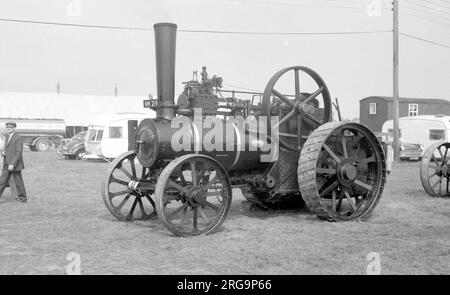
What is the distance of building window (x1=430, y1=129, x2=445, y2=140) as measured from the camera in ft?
83.8

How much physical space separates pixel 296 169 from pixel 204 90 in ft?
6.14

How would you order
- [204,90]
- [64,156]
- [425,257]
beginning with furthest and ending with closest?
[64,156] < [204,90] < [425,257]

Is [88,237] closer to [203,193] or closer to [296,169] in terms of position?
[203,193]

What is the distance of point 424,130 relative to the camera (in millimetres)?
26516

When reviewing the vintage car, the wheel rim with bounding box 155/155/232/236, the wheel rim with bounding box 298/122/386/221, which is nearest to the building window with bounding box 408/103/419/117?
the vintage car

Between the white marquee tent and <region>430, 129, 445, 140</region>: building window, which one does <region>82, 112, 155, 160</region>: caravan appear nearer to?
<region>430, 129, 445, 140</region>: building window

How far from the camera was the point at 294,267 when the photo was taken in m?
5.23

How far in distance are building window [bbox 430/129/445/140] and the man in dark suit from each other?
21.0m

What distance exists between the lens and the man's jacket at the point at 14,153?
10022 millimetres

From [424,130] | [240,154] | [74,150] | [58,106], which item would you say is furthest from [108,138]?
[58,106]

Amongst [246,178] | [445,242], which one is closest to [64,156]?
[246,178]

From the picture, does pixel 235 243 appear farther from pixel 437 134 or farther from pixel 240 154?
pixel 437 134

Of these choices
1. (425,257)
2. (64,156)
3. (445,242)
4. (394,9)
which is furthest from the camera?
(64,156)

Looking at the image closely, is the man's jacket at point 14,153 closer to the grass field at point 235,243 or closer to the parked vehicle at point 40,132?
the grass field at point 235,243
